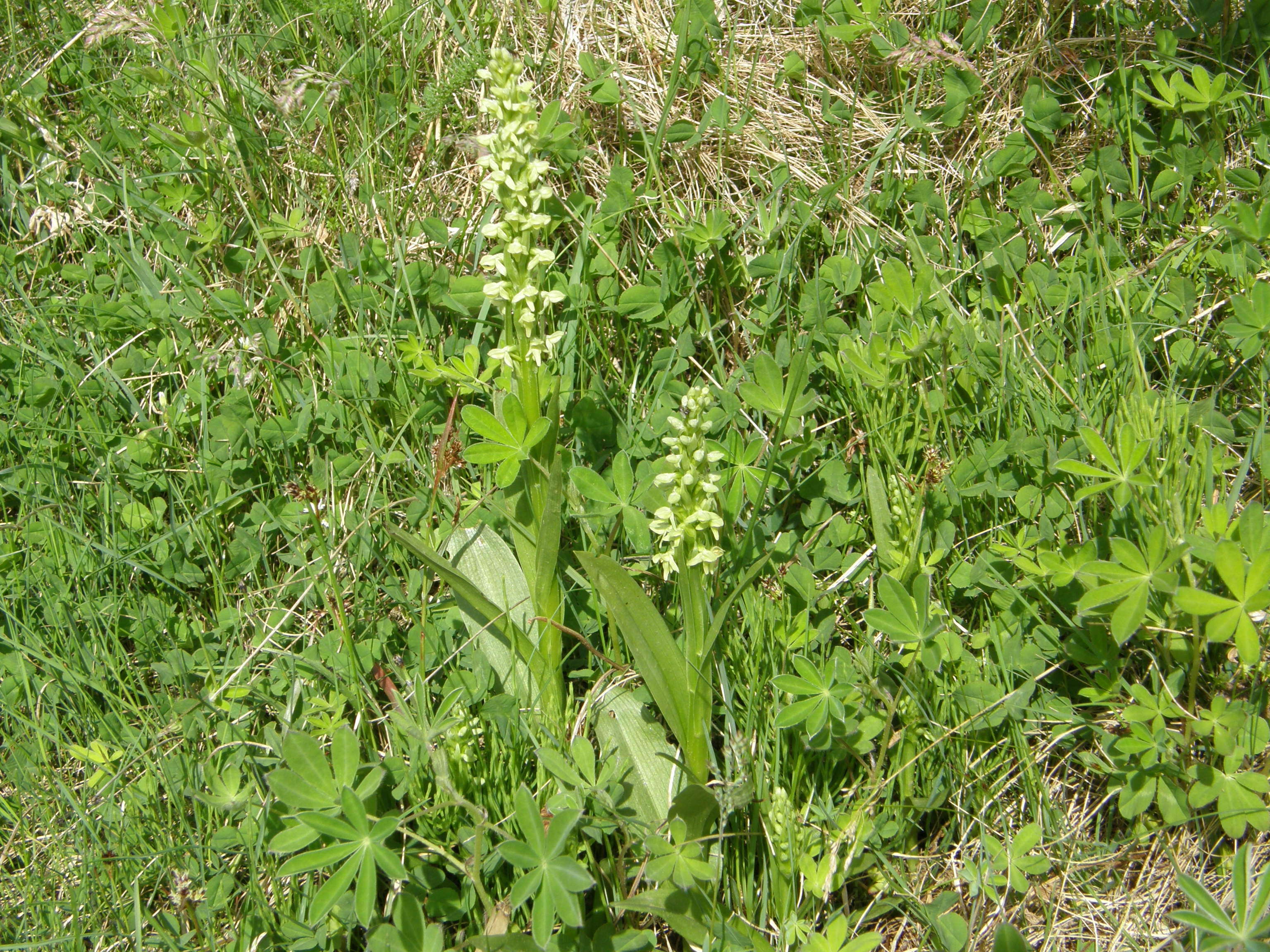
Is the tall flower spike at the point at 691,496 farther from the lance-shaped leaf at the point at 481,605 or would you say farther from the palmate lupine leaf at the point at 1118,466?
the palmate lupine leaf at the point at 1118,466

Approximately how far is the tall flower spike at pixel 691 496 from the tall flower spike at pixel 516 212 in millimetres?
353

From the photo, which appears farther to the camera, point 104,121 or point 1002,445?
point 104,121

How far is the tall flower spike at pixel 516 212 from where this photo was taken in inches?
71.6

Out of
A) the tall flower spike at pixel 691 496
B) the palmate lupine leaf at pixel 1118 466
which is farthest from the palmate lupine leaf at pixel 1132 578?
the tall flower spike at pixel 691 496

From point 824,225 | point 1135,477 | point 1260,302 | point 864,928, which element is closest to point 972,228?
point 824,225

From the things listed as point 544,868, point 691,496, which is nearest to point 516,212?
point 691,496

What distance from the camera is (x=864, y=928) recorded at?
2.10m

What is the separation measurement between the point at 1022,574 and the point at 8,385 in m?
3.12

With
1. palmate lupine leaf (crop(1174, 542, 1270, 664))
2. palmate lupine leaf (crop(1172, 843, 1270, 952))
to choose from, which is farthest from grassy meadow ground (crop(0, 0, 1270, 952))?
palmate lupine leaf (crop(1172, 843, 1270, 952))

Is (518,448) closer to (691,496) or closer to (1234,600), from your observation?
(691,496)

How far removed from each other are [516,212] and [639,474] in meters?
0.81

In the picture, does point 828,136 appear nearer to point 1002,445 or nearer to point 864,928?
point 1002,445

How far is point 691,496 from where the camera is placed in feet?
6.25

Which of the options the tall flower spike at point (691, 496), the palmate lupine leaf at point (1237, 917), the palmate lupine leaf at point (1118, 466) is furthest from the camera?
the palmate lupine leaf at point (1118, 466)
